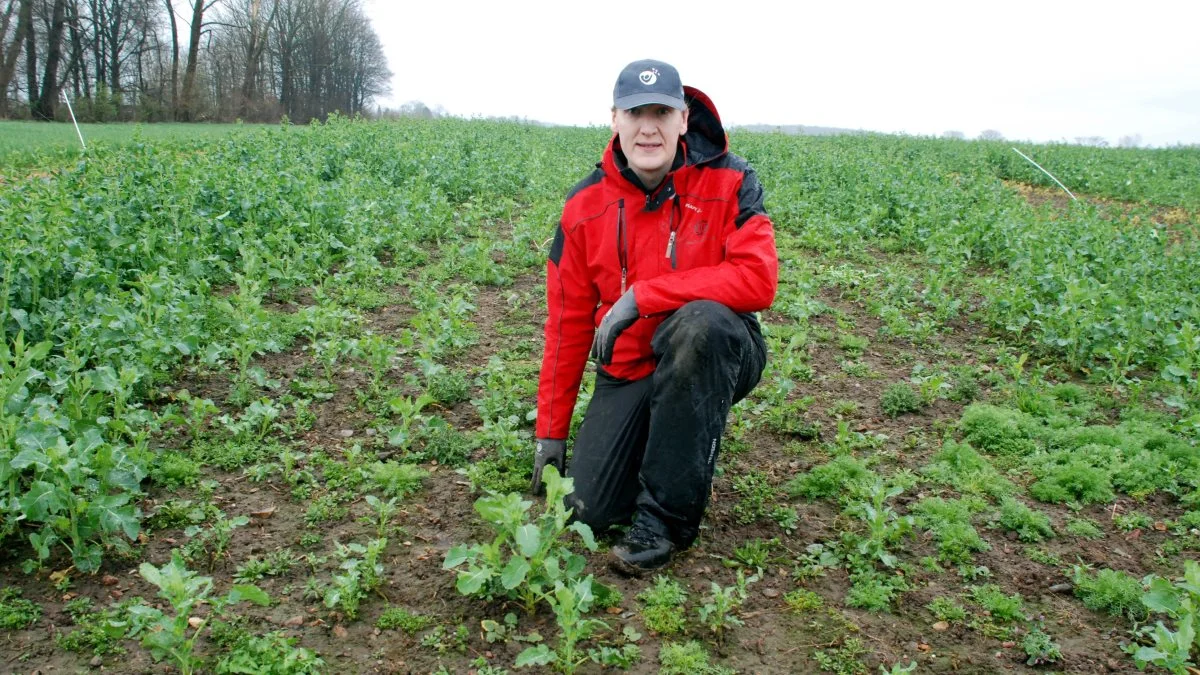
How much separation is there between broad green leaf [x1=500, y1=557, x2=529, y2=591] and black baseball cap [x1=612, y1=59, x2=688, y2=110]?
1579 millimetres

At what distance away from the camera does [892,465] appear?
4086 millimetres

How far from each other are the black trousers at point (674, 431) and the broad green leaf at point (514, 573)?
2.07ft

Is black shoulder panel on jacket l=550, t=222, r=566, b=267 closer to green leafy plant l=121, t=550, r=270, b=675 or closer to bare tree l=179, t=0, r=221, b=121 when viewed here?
green leafy plant l=121, t=550, r=270, b=675

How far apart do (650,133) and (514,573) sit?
1.60 meters

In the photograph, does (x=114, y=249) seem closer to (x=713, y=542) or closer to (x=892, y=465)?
(x=713, y=542)

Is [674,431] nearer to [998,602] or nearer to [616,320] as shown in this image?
[616,320]

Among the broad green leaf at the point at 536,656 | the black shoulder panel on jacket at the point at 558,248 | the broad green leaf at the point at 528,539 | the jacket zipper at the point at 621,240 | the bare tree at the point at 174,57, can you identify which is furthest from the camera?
the bare tree at the point at 174,57

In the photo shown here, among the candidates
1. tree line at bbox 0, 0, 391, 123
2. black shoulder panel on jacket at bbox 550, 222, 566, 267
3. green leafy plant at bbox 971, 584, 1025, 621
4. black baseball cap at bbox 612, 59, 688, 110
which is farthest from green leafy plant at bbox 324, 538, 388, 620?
tree line at bbox 0, 0, 391, 123

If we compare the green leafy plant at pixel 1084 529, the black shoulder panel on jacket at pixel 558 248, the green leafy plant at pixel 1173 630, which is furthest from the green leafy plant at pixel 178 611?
the green leafy plant at pixel 1084 529

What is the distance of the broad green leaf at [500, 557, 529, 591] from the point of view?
262cm

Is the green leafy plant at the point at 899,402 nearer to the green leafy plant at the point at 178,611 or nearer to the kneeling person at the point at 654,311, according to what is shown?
the kneeling person at the point at 654,311

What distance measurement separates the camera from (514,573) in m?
2.64

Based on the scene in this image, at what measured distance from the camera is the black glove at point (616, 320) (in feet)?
10.5

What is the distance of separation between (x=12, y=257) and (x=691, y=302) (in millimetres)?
3768
